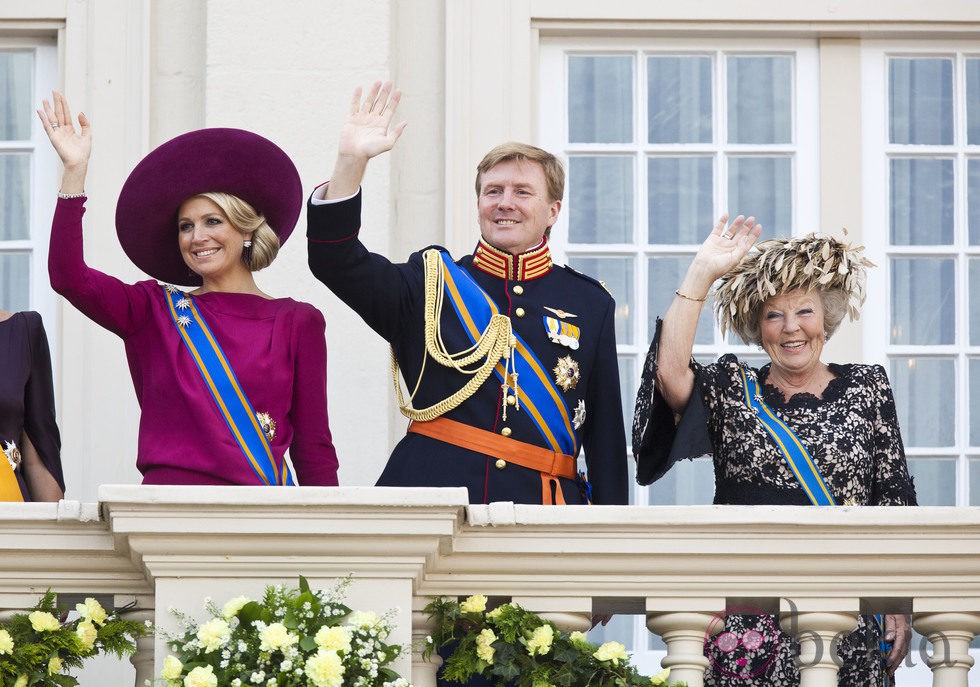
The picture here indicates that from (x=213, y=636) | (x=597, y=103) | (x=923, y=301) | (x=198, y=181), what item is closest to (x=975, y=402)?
(x=923, y=301)

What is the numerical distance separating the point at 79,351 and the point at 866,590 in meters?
3.31

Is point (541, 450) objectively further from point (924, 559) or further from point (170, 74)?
point (170, 74)

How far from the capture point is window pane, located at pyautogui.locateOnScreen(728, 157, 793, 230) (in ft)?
22.0

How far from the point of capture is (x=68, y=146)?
4328mm

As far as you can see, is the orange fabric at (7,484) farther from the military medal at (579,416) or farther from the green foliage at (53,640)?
the military medal at (579,416)

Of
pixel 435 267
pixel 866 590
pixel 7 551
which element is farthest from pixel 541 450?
pixel 7 551

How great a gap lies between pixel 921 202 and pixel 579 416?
242 centimetres

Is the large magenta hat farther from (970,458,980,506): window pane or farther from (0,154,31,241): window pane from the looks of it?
(970,458,980,506): window pane

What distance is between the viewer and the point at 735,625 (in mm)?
4574

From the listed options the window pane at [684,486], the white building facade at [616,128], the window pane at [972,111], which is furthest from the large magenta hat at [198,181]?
the window pane at [972,111]

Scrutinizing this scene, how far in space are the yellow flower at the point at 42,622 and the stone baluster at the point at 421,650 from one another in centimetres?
69

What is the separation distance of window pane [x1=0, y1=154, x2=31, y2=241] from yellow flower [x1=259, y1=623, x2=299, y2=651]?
11.2 ft

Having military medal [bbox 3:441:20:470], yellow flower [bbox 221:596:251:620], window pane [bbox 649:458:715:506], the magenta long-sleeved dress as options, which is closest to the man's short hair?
the magenta long-sleeved dress

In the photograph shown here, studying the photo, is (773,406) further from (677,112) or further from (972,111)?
(972,111)
